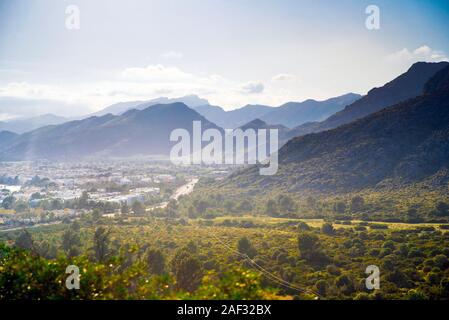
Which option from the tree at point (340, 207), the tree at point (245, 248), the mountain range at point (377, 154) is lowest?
the tree at point (245, 248)

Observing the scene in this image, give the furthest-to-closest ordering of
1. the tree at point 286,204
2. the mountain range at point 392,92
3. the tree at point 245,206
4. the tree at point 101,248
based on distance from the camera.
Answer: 1. the mountain range at point 392,92
2. the tree at point 245,206
3. the tree at point 286,204
4. the tree at point 101,248

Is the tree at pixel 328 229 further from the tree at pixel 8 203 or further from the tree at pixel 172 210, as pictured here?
the tree at pixel 8 203

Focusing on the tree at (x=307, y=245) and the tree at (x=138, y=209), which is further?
the tree at (x=138, y=209)

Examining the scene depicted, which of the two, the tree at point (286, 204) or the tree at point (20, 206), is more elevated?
the tree at point (286, 204)

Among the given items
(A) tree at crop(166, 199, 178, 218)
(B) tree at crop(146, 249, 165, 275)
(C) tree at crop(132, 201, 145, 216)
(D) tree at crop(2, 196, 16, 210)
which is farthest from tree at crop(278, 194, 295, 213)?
(D) tree at crop(2, 196, 16, 210)

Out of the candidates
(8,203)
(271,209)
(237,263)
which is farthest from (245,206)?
(8,203)

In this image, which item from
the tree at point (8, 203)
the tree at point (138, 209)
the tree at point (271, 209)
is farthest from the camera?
the tree at point (8, 203)

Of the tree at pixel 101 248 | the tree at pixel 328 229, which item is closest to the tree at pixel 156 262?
the tree at pixel 101 248
